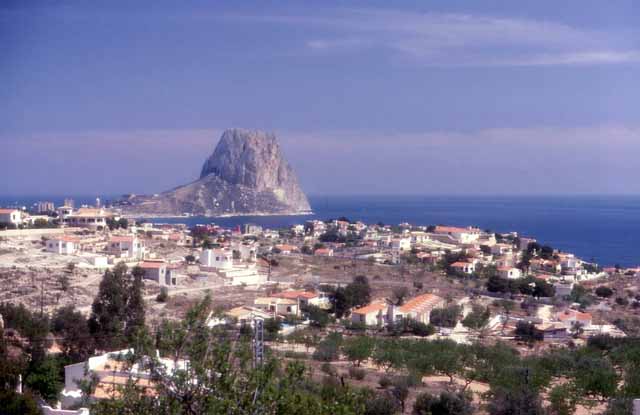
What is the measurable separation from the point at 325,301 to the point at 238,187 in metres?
88.2

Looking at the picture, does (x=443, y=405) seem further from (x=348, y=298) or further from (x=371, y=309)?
(x=348, y=298)

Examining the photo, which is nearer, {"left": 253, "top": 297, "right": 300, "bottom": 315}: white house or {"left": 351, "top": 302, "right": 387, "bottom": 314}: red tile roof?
{"left": 351, "top": 302, "right": 387, "bottom": 314}: red tile roof

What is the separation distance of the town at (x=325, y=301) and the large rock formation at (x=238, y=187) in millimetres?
56471

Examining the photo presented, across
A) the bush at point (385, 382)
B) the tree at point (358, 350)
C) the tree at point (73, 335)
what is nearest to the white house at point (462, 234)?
the tree at point (358, 350)

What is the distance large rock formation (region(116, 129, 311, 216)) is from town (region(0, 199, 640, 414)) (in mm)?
56471

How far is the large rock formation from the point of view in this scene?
99375mm

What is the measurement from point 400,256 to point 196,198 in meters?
68.7

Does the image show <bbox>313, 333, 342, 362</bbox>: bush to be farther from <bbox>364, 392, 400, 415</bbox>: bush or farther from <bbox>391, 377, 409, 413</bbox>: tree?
<bbox>364, 392, 400, 415</bbox>: bush

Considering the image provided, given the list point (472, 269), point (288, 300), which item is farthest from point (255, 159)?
point (288, 300)

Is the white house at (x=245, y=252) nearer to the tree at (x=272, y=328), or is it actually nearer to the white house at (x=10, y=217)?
the white house at (x=10, y=217)

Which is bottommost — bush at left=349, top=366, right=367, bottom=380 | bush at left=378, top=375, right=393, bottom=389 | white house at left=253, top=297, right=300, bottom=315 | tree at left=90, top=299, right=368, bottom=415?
white house at left=253, top=297, right=300, bottom=315

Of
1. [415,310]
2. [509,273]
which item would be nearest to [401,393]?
[415,310]

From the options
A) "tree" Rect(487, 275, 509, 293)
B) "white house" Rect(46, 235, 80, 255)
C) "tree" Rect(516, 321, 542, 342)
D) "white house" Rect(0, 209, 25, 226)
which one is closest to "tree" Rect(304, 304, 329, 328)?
"tree" Rect(516, 321, 542, 342)

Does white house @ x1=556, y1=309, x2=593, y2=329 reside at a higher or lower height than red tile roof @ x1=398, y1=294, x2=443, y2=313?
lower
